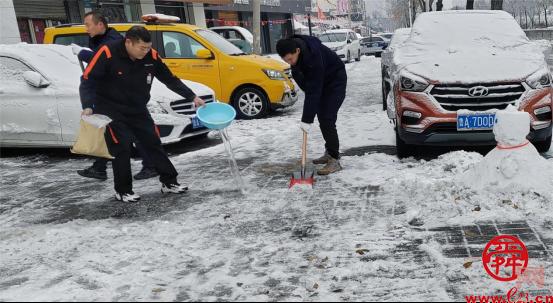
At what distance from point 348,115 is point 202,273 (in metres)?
6.75

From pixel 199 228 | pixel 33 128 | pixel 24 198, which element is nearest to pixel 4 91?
pixel 33 128

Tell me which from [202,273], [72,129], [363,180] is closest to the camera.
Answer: [202,273]

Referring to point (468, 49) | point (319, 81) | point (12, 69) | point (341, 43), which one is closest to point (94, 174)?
point (12, 69)

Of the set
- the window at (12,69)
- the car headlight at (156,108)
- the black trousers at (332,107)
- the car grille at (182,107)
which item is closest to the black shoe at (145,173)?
the car headlight at (156,108)

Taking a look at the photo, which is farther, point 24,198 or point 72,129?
point 72,129

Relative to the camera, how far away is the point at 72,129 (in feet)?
23.1

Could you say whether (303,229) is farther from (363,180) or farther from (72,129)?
(72,129)

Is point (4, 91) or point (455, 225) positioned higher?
point (4, 91)

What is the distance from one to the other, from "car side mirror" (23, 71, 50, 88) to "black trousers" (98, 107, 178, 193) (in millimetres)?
2632

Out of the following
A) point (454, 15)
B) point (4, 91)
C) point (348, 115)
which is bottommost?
point (348, 115)

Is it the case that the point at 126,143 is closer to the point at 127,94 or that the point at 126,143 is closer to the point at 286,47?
the point at 127,94

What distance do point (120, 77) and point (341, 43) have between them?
21.3 meters

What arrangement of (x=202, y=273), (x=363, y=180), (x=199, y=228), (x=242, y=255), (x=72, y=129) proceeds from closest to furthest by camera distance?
(x=202, y=273) → (x=242, y=255) → (x=199, y=228) → (x=363, y=180) → (x=72, y=129)

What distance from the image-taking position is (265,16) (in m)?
39.4
